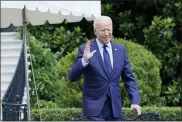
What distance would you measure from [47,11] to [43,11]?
0.19 ft

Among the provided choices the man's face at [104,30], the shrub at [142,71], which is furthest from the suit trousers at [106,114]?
the shrub at [142,71]

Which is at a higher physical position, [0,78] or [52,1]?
[52,1]

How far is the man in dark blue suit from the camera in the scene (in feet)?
18.3

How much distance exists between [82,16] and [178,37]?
452 centimetres

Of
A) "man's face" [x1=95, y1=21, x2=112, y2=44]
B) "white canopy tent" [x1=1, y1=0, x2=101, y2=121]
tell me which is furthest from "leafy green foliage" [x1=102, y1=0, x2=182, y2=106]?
"man's face" [x1=95, y1=21, x2=112, y2=44]

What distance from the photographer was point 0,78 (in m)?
12.8

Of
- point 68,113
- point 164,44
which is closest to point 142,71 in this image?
point 68,113

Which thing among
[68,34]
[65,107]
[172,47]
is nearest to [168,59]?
[172,47]

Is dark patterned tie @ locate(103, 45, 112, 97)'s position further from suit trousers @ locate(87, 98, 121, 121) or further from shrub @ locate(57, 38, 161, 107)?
shrub @ locate(57, 38, 161, 107)

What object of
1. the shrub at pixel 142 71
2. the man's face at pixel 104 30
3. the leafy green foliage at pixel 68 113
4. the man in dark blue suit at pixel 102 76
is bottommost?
the leafy green foliage at pixel 68 113

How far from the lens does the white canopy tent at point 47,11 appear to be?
28.2 feet

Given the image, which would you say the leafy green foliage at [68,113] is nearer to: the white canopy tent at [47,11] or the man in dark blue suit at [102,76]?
the white canopy tent at [47,11]

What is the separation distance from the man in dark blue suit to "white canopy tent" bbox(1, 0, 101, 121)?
298 centimetres

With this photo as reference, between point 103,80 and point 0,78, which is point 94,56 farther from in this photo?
point 0,78
